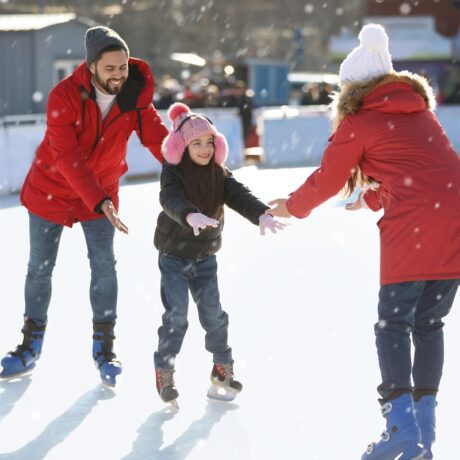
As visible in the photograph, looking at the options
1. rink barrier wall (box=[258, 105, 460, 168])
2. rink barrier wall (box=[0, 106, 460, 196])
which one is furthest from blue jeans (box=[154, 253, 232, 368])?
rink barrier wall (box=[258, 105, 460, 168])

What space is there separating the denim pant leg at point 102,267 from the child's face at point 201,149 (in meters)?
0.72

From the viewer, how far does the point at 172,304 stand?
4.02m

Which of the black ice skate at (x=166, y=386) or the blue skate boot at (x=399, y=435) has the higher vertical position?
the blue skate boot at (x=399, y=435)

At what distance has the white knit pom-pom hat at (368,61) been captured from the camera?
335 cm

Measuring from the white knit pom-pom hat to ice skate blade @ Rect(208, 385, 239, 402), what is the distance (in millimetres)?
1443

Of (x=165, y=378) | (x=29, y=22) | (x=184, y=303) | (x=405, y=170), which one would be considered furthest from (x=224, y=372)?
(x=29, y=22)

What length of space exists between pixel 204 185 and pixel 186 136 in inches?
8.2

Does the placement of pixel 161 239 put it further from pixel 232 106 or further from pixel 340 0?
pixel 340 0

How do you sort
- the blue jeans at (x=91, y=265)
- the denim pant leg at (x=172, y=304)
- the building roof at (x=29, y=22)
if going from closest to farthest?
the denim pant leg at (x=172, y=304) → the blue jeans at (x=91, y=265) → the building roof at (x=29, y=22)

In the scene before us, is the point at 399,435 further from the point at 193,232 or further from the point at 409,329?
the point at 193,232

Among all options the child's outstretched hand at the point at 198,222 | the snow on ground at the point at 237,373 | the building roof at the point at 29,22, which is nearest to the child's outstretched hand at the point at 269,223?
the child's outstretched hand at the point at 198,222

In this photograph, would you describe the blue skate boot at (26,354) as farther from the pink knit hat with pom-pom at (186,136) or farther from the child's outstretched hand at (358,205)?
the child's outstretched hand at (358,205)

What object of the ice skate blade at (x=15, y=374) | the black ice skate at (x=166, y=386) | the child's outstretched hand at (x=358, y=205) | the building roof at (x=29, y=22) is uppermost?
the child's outstretched hand at (x=358, y=205)

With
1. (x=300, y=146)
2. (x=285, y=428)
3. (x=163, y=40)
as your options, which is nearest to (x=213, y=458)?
(x=285, y=428)
